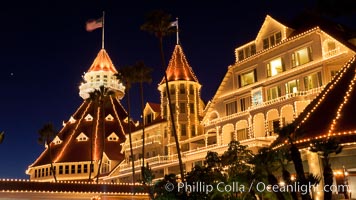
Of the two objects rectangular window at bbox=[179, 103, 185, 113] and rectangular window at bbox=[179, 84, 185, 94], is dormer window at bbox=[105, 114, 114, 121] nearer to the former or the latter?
rectangular window at bbox=[179, 84, 185, 94]

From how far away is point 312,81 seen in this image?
3947 cm

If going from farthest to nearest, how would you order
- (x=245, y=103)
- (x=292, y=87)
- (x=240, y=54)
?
(x=240, y=54), (x=245, y=103), (x=292, y=87)

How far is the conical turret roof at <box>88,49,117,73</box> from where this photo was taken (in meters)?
94.7

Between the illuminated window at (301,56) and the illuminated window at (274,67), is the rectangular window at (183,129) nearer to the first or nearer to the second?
the illuminated window at (274,67)

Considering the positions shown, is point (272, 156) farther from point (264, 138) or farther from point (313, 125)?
point (264, 138)

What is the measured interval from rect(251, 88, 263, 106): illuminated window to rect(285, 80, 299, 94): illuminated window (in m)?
3.05

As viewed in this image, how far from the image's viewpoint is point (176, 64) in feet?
207

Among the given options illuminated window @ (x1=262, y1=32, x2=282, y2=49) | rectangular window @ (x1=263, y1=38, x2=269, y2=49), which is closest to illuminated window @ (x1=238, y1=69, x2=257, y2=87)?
rectangular window @ (x1=263, y1=38, x2=269, y2=49)

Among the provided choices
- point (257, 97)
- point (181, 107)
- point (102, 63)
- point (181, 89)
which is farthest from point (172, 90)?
point (102, 63)

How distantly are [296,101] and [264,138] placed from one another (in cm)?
481

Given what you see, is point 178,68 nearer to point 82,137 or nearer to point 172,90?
point 172,90

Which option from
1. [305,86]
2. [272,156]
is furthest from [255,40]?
[272,156]

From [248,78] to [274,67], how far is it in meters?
3.69

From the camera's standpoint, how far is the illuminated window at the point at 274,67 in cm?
4280
